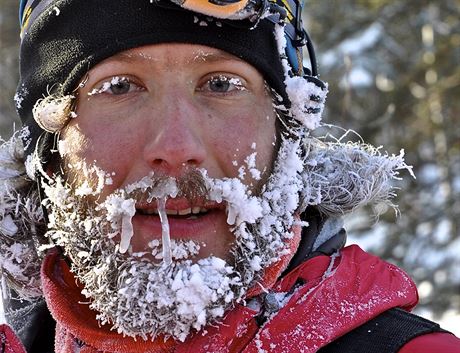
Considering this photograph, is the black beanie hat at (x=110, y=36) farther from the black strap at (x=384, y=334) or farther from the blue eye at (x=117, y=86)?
the black strap at (x=384, y=334)

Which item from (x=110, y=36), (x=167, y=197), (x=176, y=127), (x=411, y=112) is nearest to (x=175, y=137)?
(x=176, y=127)

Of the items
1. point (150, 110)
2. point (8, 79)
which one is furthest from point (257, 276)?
point (8, 79)

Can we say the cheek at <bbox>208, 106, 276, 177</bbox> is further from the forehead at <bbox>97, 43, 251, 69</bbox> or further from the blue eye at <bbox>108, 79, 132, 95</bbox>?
the blue eye at <bbox>108, 79, 132, 95</bbox>

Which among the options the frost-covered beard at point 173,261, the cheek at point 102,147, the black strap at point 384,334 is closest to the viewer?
the black strap at point 384,334

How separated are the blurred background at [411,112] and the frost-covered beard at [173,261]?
8.85 metres

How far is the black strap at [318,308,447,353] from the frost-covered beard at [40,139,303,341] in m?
0.35

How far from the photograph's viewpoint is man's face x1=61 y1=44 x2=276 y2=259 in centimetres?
209

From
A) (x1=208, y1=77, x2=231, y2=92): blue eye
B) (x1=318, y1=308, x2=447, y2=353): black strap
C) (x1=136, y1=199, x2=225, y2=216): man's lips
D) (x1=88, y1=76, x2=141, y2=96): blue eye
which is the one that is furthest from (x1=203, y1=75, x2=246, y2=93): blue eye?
(x1=318, y1=308, x2=447, y2=353): black strap

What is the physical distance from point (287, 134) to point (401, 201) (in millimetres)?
10439

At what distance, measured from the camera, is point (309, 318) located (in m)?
2.02

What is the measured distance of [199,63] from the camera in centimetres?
222

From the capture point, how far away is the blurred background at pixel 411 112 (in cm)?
1180

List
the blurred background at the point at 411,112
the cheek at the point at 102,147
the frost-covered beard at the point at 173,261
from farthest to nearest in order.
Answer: the blurred background at the point at 411,112, the cheek at the point at 102,147, the frost-covered beard at the point at 173,261

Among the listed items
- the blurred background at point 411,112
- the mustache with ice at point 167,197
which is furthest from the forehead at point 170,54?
the blurred background at point 411,112
